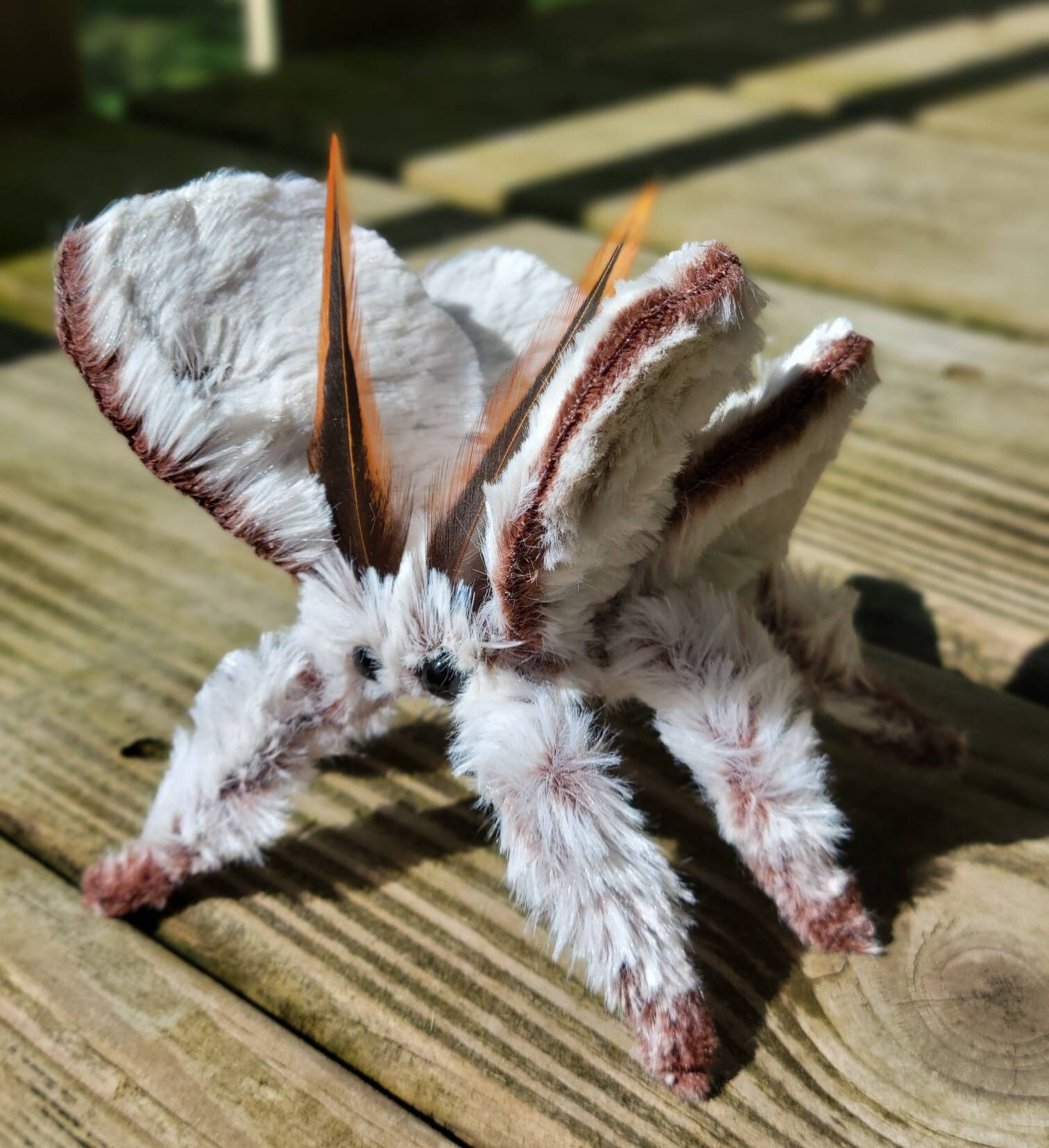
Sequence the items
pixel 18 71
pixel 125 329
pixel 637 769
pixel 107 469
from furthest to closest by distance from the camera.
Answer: pixel 18 71 → pixel 107 469 → pixel 637 769 → pixel 125 329

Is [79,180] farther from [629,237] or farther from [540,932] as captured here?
[540,932]

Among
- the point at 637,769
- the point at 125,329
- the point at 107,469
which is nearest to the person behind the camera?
the point at 125,329

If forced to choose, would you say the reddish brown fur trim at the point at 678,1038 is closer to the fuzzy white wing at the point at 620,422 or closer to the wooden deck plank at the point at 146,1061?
the wooden deck plank at the point at 146,1061

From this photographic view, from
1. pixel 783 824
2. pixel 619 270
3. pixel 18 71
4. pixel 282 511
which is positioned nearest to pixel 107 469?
pixel 282 511

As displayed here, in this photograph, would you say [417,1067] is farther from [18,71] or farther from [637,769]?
[18,71]

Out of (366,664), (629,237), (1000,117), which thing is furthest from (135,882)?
(1000,117)

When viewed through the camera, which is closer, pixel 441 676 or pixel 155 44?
pixel 441 676
